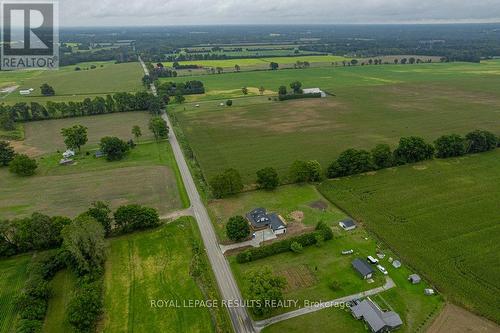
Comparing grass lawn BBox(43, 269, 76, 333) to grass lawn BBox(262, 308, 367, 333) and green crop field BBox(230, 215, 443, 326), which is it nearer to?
green crop field BBox(230, 215, 443, 326)

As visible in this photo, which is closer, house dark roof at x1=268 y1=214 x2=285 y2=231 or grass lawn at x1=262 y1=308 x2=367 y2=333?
grass lawn at x1=262 y1=308 x2=367 y2=333

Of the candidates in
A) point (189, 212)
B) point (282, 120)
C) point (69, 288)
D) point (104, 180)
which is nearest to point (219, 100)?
point (282, 120)

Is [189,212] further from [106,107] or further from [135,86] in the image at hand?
[135,86]

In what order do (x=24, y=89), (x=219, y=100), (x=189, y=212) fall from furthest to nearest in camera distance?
(x=24, y=89)
(x=219, y=100)
(x=189, y=212)

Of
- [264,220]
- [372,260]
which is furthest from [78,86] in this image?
[372,260]

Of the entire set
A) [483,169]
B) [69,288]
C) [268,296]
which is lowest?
[69,288]

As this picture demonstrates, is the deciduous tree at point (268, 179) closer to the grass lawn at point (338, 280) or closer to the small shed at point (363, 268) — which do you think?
the grass lawn at point (338, 280)

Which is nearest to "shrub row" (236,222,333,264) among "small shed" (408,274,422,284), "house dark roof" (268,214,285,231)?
"house dark roof" (268,214,285,231)

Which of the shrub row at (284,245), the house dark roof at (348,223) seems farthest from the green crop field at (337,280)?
the house dark roof at (348,223)
